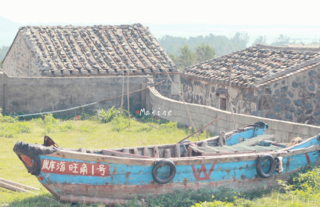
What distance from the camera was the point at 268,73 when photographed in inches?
593

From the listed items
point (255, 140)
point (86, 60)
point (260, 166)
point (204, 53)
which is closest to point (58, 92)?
point (86, 60)

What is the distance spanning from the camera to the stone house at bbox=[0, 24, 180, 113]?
56.2 feet

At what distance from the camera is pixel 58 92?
1689 cm

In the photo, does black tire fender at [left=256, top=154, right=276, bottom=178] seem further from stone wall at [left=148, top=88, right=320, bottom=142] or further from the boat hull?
stone wall at [left=148, top=88, right=320, bottom=142]

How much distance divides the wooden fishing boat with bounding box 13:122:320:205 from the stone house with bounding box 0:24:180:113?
9.04 m

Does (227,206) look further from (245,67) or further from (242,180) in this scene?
(245,67)

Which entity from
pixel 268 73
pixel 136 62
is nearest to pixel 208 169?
pixel 268 73

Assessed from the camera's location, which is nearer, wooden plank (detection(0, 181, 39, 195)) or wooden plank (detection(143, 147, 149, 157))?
wooden plank (detection(0, 181, 39, 195))

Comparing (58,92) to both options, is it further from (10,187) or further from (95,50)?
(10,187)

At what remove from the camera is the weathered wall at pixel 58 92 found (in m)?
16.5

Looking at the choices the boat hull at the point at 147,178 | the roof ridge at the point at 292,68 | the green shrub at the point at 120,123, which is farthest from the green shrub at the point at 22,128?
the roof ridge at the point at 292,68

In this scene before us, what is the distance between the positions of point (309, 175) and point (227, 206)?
2.43m

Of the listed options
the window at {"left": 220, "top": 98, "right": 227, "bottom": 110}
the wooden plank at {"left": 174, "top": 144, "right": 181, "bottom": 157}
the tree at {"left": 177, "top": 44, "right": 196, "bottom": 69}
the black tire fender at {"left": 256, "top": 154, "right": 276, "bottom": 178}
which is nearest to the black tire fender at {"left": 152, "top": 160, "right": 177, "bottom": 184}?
the wooden plank at {"left": 174, "top": 144, "right": 181, "bottom": 157}

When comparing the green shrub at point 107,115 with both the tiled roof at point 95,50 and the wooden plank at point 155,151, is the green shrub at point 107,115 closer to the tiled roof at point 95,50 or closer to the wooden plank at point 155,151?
the tiled roof at point 95,50
